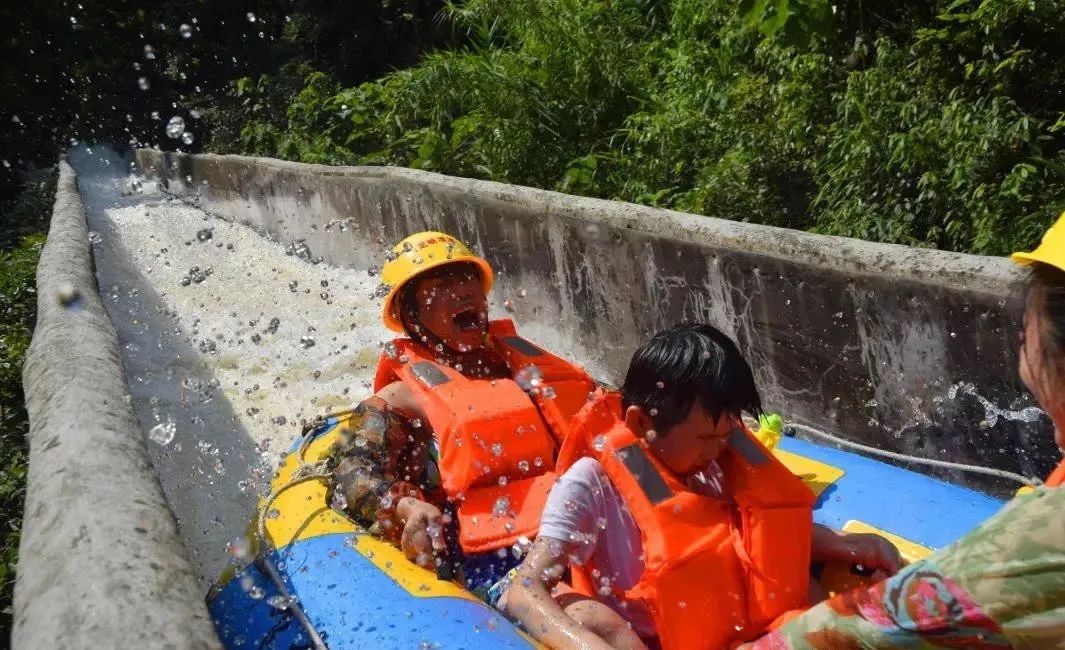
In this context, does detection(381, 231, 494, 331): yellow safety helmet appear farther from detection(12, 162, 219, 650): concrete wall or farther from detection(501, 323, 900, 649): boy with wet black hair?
detection(501, 323, 900, 649): boy with wet black hair

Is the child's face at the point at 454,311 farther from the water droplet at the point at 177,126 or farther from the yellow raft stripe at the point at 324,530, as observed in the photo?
the water droplet at the point at 177,126

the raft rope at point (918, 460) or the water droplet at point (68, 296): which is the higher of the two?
the water droplet at point (68, 296)

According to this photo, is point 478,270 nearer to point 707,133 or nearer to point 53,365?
point 53,365

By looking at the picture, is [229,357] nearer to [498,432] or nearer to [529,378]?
[529,378]

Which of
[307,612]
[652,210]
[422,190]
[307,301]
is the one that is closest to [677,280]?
[652,210]

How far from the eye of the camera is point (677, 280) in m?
4.43

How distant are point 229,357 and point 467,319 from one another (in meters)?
3.72

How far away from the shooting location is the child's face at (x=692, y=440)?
2.17m

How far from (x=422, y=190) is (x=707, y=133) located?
205 cm

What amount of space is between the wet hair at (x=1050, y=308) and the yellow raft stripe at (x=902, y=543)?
4.32 ft

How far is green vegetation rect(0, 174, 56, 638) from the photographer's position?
3.22 meters

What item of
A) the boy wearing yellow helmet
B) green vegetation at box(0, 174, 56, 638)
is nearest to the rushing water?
green vegetation at box(0, 174, 56, 638)

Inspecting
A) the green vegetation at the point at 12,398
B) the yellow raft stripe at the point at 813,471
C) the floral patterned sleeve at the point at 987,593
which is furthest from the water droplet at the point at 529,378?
the floral patterned sleeve at the point at 987,593

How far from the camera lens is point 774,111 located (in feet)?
19.4
